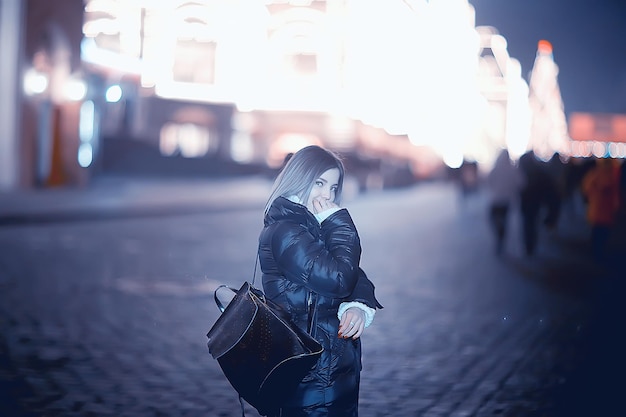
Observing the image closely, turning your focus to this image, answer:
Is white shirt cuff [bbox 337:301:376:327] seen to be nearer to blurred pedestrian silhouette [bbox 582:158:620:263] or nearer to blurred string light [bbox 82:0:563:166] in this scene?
blurred pedestrian silhouette [bbox 582:158:620:263]

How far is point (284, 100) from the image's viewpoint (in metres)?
70.0

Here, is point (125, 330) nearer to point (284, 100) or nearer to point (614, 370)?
point (614, 370)

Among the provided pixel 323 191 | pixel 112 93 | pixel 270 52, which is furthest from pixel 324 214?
pixel 270 52

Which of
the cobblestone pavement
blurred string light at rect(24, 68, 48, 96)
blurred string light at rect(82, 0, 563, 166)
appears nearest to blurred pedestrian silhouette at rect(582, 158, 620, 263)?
the cobblestone pavement

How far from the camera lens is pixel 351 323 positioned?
→ 3.35 meters

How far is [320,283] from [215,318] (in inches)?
232

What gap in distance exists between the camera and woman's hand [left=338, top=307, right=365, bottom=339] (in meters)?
3.35

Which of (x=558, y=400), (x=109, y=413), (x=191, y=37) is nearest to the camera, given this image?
(x=109, y=413)

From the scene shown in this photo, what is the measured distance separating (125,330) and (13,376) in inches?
75.2

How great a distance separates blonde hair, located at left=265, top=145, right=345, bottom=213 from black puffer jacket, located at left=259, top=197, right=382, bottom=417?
0.23 ft

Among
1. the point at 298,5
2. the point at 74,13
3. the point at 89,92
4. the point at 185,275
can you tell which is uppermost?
the point at 298,5

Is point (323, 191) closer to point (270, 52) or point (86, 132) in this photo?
point (86, 132)

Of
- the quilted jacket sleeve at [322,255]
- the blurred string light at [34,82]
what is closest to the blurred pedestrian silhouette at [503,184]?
the quilted jacket sleeve at [322,255]

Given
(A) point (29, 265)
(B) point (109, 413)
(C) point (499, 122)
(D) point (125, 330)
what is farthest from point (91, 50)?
(C) point (499, 122)
